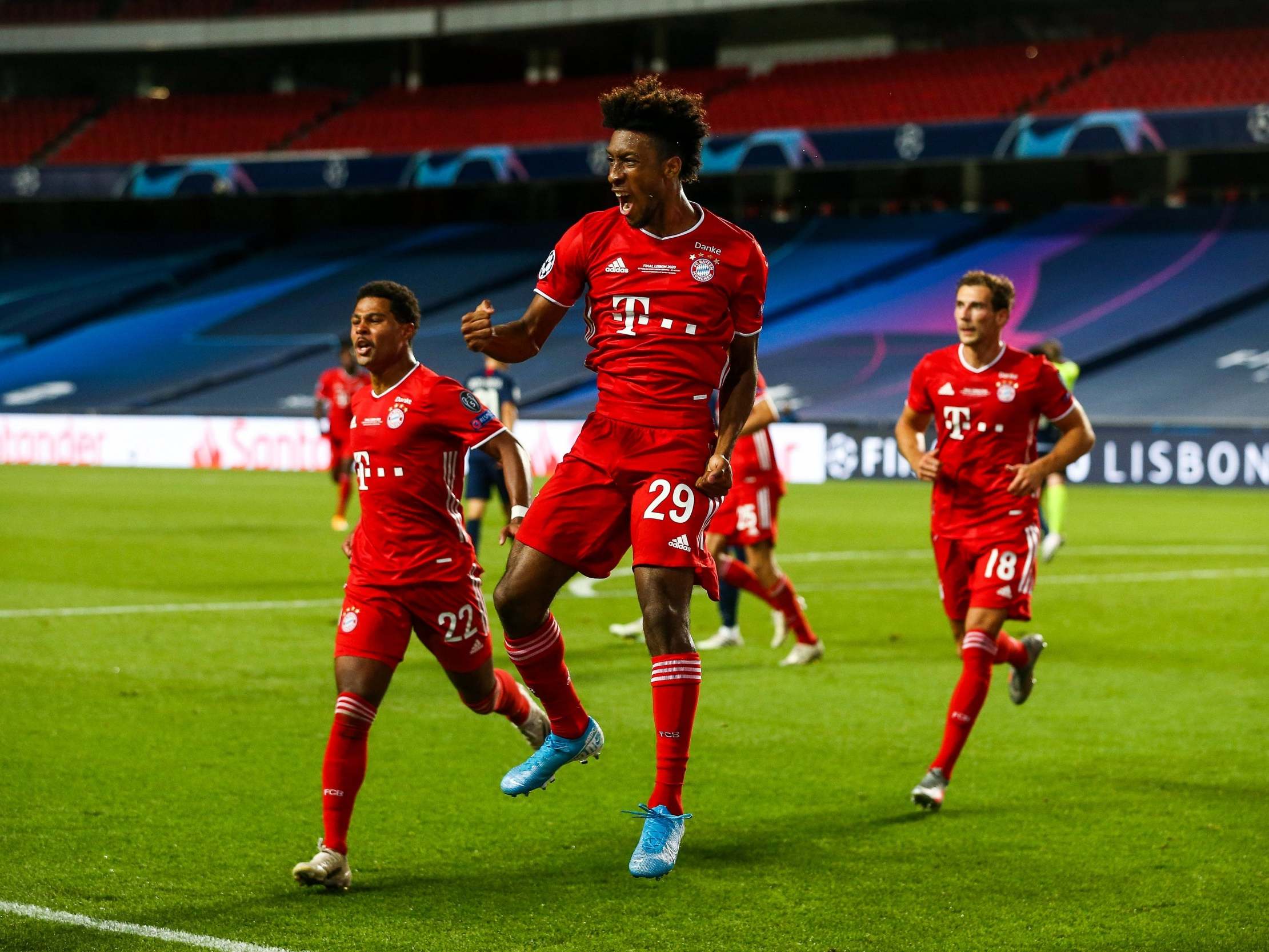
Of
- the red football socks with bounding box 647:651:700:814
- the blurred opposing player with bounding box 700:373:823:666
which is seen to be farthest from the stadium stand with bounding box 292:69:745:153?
the red football socks with bounding box 647:651:700:814

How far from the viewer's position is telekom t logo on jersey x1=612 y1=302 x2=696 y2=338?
532 centimetres

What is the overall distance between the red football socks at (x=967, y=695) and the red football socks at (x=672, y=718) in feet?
6.21

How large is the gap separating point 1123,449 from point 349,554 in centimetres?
2140

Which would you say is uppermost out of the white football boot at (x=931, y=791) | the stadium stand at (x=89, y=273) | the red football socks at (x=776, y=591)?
the stadium stand at (x=89, y=273)

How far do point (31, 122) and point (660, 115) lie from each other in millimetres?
46951

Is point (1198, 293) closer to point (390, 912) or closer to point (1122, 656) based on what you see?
point (1122, 656)

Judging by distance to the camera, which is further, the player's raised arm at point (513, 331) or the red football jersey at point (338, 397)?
the red football jersey at point (338, 397)

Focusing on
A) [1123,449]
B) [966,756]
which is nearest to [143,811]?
[966,756]

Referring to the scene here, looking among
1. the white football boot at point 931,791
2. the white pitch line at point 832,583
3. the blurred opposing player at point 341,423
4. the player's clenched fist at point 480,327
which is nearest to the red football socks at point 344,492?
the blurred opposing player at point 341,423

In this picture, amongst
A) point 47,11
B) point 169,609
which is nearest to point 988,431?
point 169,609

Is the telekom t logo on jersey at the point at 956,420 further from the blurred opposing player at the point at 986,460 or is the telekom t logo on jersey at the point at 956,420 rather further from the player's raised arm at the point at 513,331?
the player's raised arm at the point at 513,331

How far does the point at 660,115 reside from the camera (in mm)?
5277

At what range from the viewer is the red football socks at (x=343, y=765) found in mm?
5531

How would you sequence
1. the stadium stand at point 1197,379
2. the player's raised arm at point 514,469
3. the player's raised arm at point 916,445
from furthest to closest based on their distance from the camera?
the stadium stand at point 1197,379, the player's raised arm at point 916,445, the player's raised arm at point 514,469
